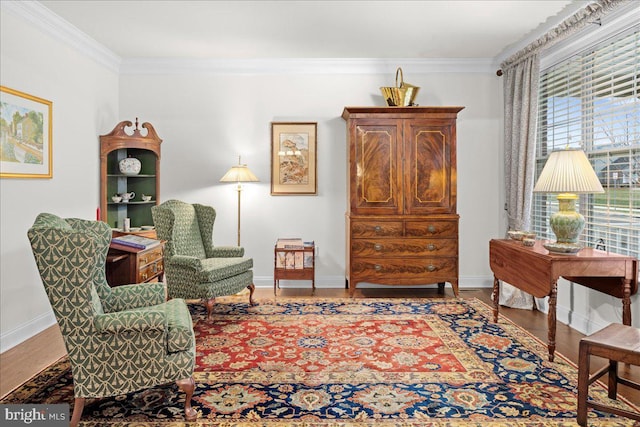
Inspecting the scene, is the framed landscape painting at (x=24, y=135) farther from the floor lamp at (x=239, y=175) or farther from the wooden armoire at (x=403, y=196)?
the wooden armoire at (x=403, y=196)

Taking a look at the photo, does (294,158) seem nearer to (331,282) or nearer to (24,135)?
(331,282)

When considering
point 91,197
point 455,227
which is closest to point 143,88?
point 91,197

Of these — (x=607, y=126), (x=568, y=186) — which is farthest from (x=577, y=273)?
(x=607, y=126)

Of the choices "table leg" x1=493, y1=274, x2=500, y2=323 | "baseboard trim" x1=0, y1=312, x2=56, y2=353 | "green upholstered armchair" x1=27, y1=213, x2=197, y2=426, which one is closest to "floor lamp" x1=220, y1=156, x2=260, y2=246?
"baseboard trim" x1=0, y1=312, x2=56, y2=353

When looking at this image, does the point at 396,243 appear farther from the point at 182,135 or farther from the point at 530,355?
the point at 182,135

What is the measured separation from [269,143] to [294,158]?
35 cm

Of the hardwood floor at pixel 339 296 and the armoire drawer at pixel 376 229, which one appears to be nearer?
the hardwood floor at pixel 339 296

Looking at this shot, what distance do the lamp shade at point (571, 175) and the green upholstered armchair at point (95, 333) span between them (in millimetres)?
2534

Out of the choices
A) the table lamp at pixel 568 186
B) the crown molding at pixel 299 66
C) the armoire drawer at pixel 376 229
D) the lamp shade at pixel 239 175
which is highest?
the crown molding at pixel 299 66

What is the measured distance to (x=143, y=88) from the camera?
515 cm

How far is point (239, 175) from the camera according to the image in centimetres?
474

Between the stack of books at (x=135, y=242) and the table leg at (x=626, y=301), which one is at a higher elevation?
the stack of books at (x=135, y=242)

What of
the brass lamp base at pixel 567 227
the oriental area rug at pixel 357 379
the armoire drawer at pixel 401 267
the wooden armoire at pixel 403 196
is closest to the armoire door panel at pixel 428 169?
the wooden armoire at pixel 403 196

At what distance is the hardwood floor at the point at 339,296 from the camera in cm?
271
